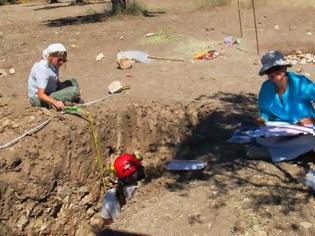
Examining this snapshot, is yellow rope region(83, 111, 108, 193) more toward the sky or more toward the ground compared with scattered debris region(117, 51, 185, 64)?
more toward the ground

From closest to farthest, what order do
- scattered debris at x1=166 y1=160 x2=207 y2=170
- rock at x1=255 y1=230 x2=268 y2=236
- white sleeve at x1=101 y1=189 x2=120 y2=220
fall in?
rock at x1=255 y1=230 x2=268 y2=236 < scattered debris at x1=166 y1=160 x2=207 y2=170 < white sleeve at x1=101 y1=189 x2=120 y2=220

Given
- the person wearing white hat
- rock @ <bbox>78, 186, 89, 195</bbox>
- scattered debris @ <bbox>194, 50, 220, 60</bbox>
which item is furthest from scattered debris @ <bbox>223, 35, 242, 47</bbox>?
rock @ <bbox>78, 186, 89, 195</bbox>

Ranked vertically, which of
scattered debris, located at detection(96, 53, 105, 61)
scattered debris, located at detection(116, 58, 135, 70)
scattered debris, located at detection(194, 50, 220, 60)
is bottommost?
scattered debris, located at detection(194, 50, 220, 60)

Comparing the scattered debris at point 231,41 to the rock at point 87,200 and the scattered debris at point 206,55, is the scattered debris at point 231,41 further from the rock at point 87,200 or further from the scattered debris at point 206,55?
the rock at point 87,200

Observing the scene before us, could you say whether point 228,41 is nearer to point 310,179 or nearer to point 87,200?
point 87,200

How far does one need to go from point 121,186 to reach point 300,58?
15.1 feet

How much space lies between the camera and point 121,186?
588 cm

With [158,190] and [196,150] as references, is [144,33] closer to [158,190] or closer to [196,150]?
[196,150]

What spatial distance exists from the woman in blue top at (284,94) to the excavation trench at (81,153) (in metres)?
0.78

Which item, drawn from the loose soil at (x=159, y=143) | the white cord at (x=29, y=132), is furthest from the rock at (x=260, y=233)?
the white cord at (x=29, y=132)

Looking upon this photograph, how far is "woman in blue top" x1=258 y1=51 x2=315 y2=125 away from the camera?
190 inches

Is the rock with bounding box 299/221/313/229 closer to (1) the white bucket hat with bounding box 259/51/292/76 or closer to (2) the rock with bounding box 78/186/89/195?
(1) the white bucket hat with bounding box 259/51/292/76

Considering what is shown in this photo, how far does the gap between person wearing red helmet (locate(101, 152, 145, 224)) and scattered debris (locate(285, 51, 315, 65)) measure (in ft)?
13.3

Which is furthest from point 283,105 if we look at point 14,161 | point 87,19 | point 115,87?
point 87,19
